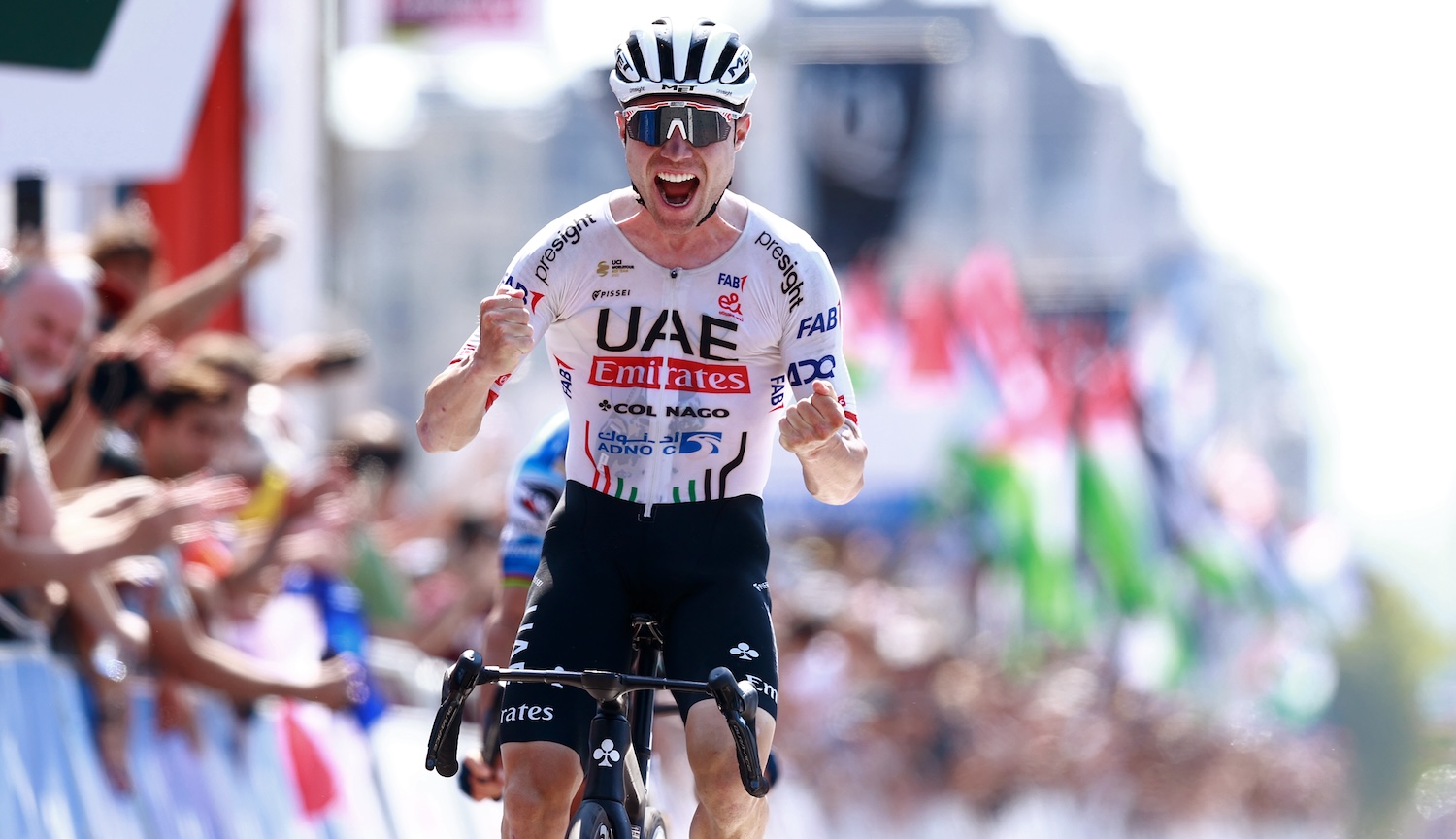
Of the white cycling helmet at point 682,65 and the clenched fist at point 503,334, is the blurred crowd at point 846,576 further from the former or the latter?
the white cycling helmet at point 682,65

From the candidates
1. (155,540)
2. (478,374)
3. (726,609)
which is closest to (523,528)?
(155,540)

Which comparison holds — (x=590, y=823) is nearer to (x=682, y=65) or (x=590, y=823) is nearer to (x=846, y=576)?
(x=682, y=65)

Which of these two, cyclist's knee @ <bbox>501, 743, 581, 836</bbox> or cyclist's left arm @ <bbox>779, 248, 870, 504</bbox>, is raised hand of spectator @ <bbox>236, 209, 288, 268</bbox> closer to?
cyclist's left arm @ <bbox>779, 248, 870, 504</bbox>

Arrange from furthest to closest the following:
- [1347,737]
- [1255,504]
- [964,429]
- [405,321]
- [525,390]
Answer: [405,321] → [525,390] → [1347,737] → [1255,504] → [964,429]

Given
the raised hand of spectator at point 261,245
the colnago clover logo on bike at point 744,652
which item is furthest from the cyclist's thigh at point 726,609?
the raised hand of spectator at point 261,245

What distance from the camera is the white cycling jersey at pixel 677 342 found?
18.2ft

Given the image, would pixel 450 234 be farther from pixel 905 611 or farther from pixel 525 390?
pixel 905 611

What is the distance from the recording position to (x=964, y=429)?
30.0 m

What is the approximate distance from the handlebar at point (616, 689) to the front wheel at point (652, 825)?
405 mm

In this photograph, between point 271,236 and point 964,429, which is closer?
point 271,236

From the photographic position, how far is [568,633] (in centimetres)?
537

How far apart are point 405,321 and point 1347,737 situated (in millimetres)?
62263

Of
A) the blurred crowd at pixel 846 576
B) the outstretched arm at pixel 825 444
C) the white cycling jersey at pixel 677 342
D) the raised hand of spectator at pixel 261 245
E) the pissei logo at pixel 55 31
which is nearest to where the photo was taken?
the outstretched arm at pixel 825 444

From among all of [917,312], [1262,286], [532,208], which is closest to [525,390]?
[1262,286]
